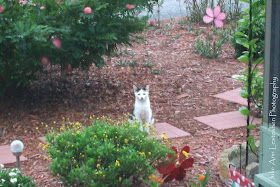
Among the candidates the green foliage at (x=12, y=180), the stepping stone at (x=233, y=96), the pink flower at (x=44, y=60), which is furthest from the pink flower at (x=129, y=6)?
the green foliage at (x=12, y=180)

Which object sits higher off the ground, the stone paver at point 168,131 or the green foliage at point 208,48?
the green foliage at point 208,48

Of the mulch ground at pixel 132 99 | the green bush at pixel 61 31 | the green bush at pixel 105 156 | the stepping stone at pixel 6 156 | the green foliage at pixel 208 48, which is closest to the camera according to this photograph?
the green bush at pixel 105 156

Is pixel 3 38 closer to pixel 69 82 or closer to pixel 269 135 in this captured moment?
pixel 69 82

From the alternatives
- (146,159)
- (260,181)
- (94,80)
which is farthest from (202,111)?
(260,181)

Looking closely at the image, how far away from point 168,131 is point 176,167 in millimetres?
1411

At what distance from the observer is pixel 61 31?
532 centimetres

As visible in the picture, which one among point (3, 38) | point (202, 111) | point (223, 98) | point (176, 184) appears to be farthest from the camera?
point (223, 98)

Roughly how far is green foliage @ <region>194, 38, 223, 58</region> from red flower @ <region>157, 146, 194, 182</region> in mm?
4358

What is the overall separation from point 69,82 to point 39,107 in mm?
910

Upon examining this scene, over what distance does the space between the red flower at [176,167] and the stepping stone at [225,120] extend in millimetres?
1483

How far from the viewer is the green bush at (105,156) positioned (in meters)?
3.51

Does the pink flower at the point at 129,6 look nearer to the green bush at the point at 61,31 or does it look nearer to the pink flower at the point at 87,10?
the green bush at the point at 61,31

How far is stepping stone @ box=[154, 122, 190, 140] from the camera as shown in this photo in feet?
17.0

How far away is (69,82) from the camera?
684 cm
